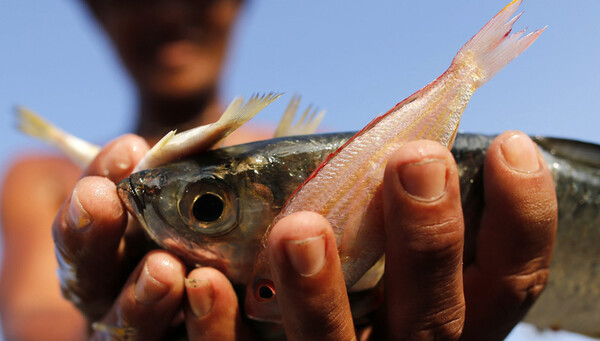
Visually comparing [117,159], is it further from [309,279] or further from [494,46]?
[494,46]

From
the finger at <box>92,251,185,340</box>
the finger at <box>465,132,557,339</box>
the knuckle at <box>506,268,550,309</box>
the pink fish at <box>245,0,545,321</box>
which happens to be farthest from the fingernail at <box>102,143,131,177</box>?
the knuckle at <box>506,268,550,309</box>

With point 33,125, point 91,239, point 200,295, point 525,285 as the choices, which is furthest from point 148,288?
point 525,285

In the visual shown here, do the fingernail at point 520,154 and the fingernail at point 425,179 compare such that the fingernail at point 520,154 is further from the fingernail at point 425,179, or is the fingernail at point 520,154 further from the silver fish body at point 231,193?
the fingernail at point 425,179

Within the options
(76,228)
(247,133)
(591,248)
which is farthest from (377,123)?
Answer: (247,133)

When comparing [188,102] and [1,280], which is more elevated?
[188,102]

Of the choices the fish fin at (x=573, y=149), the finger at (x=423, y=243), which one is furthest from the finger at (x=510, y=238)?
the fish fin at (x=573, y=149)

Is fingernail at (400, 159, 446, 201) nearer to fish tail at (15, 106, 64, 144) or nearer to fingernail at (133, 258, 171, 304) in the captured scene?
fingernail at (133, 258, 171, 304)

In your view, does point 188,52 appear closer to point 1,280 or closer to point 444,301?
point 1,280
